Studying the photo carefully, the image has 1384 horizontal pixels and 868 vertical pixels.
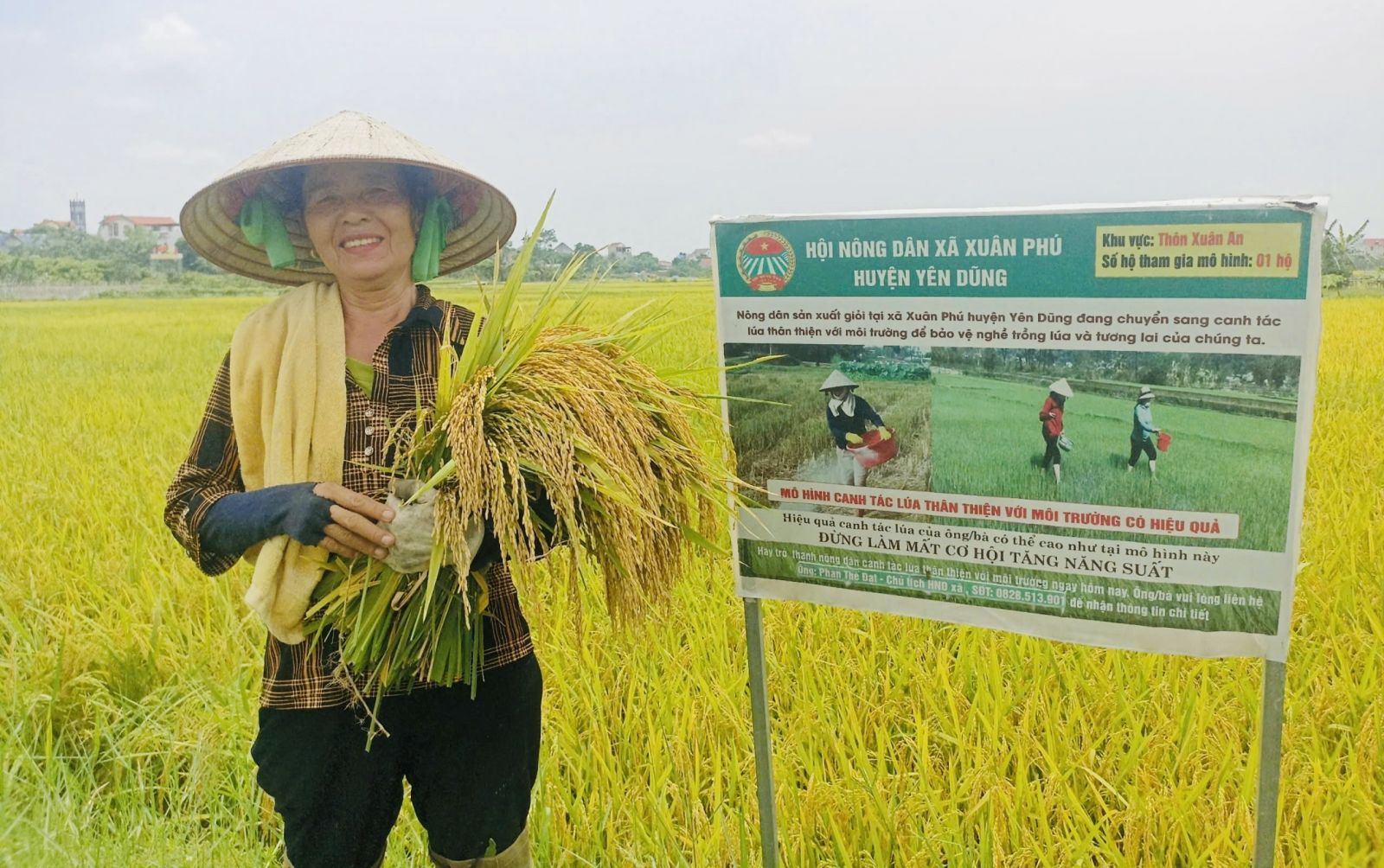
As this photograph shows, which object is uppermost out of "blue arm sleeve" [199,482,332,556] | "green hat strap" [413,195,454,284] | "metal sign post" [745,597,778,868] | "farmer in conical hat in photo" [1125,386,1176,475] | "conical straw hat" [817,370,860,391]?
"green hat strap" [413,195,454,284]

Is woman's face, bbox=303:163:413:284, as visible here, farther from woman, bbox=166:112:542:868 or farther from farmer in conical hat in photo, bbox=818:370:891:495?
farmer in conical hat in photo, bbox=818:370:891:495

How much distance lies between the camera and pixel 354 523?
1.64 m

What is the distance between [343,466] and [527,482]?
393 millimetres

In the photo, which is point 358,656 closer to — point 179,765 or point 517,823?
point 517,823

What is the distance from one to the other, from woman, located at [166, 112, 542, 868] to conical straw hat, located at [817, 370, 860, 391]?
73 centimetres

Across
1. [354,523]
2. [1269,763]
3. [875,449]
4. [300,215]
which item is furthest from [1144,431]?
[300,215]

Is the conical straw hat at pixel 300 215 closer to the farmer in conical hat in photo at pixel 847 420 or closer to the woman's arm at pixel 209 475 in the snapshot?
the woman's arm at pixel 209 475

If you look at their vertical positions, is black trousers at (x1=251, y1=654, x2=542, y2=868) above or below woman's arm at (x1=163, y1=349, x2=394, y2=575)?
below

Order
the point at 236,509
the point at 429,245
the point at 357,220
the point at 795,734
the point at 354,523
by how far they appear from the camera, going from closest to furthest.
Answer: the point at 354,523 → the point at 236,509 → the point at 357,220 → the point at 429,245 → the point at 795,734

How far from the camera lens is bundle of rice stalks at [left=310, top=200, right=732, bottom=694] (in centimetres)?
161

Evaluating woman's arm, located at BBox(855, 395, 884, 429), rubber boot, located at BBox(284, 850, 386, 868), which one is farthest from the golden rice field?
woman's arm, located at BBox(855, 395, 884, 429)

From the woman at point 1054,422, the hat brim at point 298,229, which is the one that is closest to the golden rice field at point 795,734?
the hat brim at point 298,229

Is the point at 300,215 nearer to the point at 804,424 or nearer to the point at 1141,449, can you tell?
the point at 804,424

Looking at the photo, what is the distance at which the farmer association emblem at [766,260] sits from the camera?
189cm
